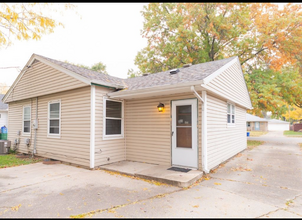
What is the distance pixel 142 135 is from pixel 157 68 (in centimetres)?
1297

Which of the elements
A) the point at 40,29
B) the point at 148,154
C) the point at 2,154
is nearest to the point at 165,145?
the point at 148,154

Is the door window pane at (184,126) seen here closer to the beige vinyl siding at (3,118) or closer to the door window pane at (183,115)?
the door window pane at (183,115)

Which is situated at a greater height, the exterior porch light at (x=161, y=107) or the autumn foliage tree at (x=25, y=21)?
the autumn foliage tree at (x=25, y=21)

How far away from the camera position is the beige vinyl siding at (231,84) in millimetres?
6045

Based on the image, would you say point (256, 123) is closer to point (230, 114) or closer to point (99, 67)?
point (99, 67)

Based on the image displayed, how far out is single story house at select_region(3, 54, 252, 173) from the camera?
18.5ft

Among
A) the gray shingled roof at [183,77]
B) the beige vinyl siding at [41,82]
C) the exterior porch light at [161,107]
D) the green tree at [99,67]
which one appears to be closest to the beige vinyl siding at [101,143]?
the beige vinyl siding at [41,82]

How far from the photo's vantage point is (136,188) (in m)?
4.25

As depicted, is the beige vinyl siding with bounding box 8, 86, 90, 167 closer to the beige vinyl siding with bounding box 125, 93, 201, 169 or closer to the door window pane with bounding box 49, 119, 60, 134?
the door window pane with bounding box 49, 119, 60, 134

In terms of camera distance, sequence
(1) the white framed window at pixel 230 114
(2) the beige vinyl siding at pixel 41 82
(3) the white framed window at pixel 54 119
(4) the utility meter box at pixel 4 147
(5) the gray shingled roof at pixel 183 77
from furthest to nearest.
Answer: (4) the utility meter box at pixel 4 147 → (1) the white framed window at pixel 230 114 → (3) the white framed window at pixel 54 119 → (2) the beige vinyl siding at pixel 41 82 → (5) the gray shingled roof at pixel 183 77

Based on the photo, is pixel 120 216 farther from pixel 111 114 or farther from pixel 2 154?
pixel 2 154

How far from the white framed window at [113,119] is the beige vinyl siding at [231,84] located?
11.4 feet

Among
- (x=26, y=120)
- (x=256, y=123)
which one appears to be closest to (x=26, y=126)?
(x=26, y=120)

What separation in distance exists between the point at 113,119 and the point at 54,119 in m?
2.66
